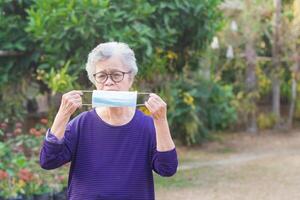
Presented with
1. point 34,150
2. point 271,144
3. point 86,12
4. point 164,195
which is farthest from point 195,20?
point 271,144

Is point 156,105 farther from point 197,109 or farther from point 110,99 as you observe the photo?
point 197,109

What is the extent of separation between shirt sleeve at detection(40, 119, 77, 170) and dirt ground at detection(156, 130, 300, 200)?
14.4 ft

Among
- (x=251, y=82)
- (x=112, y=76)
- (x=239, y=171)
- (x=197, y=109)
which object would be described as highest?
(x=112, y=76)

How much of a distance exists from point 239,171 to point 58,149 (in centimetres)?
641

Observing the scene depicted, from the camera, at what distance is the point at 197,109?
10.6 metres

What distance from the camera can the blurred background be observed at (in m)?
6.26

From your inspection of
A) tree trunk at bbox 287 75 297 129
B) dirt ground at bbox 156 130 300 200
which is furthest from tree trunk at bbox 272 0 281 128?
dirt ground at bbox 156 130 300 200

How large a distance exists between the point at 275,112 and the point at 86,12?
8131mm

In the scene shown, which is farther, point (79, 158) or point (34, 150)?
point (34, 150)

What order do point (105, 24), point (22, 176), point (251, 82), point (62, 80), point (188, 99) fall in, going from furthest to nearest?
1. point (251, 82)
2. point (188, 99)
3. point (105, 24)
4. point (62, 80)
5. point (22, 176)

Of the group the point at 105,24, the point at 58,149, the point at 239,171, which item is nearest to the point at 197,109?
the point at 239,171

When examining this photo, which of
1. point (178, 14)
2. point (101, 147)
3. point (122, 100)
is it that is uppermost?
point (178, 14)

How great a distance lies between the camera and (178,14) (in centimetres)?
727

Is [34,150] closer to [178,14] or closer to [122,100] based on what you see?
[178,14]
